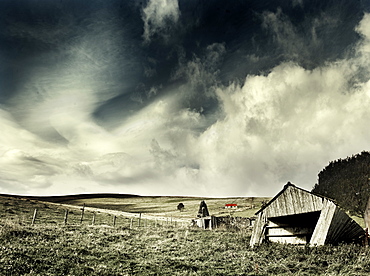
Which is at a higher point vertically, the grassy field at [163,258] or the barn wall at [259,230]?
the barn wall at [259,230]

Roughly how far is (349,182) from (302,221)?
4062cm

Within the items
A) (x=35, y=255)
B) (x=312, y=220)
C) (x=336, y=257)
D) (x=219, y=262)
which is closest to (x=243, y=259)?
(x=219, y=262)

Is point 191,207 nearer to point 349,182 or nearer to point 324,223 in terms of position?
point 349,182

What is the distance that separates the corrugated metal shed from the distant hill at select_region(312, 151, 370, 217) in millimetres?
31982

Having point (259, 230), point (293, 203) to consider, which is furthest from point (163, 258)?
point (293, 203)

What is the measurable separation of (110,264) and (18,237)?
335 inches

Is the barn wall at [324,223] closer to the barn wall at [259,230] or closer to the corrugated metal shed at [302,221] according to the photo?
the corrugated metal shed at [302,221]

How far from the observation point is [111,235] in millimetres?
24719

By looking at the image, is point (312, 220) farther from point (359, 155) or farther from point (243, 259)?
point (359, 155)

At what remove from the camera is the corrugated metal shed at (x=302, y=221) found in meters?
16.0

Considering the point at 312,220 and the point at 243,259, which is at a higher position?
the point at 312,220

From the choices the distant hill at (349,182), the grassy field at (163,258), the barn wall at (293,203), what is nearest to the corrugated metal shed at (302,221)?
the barn wall at (293,203)

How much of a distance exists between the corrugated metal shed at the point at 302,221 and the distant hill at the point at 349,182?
32.0 metres

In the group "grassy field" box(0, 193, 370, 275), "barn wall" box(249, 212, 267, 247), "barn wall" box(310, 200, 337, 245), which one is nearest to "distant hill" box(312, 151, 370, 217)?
"barn wall" box(249, 212, 267, 247)
